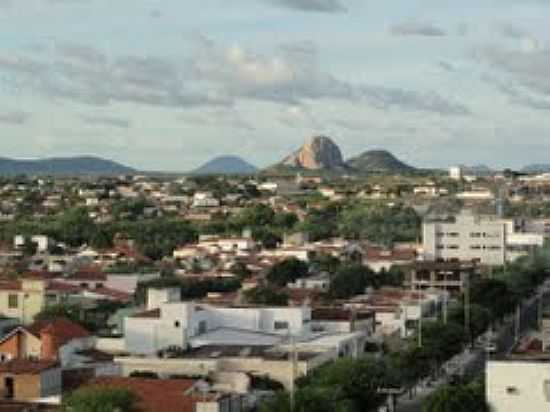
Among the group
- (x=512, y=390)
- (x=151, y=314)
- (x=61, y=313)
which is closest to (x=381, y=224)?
(x=61, y=313)

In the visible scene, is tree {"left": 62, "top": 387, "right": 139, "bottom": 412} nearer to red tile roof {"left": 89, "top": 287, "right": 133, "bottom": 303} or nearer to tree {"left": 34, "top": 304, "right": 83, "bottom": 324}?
tree {"left": 34, "top": 304, "right": 83, "bottom": 324}

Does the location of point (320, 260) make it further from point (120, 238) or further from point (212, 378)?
point (212, 378)

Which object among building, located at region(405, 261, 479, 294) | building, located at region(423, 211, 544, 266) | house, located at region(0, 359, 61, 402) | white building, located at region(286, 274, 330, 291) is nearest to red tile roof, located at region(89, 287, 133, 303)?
white building, located at region(286, 274, 330, 291)

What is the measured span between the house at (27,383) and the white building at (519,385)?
10.9 metres

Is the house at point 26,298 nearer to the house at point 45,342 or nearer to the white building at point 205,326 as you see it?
the white building at point 205,326

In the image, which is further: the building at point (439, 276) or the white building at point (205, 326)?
the building at point (439, 276)

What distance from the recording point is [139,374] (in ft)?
124

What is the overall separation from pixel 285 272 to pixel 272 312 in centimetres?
2457

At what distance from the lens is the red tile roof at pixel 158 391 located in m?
32.1

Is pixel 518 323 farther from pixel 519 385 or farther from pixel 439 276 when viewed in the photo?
pixel 519 385

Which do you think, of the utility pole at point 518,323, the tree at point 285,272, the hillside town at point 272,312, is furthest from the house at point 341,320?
the tree at point 285,272

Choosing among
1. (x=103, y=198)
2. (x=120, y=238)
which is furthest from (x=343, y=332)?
(x=103, y=198)

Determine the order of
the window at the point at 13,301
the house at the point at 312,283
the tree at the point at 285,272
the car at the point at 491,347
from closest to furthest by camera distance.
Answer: the car at the point at 491,347, the window at the point at 13,301, the house at the point at 312,283, the tree at the point at 285,272

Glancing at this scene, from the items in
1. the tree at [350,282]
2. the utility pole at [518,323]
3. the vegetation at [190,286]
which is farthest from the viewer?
the tree at [350,282]
